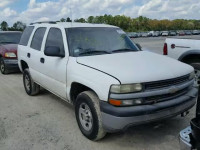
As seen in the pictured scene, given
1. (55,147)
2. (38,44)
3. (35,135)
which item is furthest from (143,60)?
(38,44)

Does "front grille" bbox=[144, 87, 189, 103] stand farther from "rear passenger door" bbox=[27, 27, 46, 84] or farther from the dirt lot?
"rear passenger door" bbox=[27, 27, 46, 84]

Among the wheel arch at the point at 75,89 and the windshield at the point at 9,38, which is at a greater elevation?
the windshield at the point at 9,38

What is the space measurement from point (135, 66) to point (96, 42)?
1177mm

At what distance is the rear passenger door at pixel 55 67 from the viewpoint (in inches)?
173

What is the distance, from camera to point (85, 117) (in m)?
Answer: 3.85

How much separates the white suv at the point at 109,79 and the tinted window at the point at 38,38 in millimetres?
209

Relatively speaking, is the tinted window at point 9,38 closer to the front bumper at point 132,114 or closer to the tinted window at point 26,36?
the tinted window at point 26,36

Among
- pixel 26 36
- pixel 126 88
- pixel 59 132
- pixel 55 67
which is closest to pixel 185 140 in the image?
pixel 126 88

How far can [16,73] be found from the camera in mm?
10148

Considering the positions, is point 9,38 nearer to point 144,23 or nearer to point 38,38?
point 38,38

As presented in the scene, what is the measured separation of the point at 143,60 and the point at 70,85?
1295 mm

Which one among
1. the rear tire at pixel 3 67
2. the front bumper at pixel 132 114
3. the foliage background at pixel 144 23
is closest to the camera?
the front bumper at pixel 132 114

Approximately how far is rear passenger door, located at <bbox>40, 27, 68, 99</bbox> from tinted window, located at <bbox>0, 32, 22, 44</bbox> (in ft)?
20.9

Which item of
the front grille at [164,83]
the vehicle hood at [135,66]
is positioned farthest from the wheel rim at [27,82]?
the front grille at [164,83]
